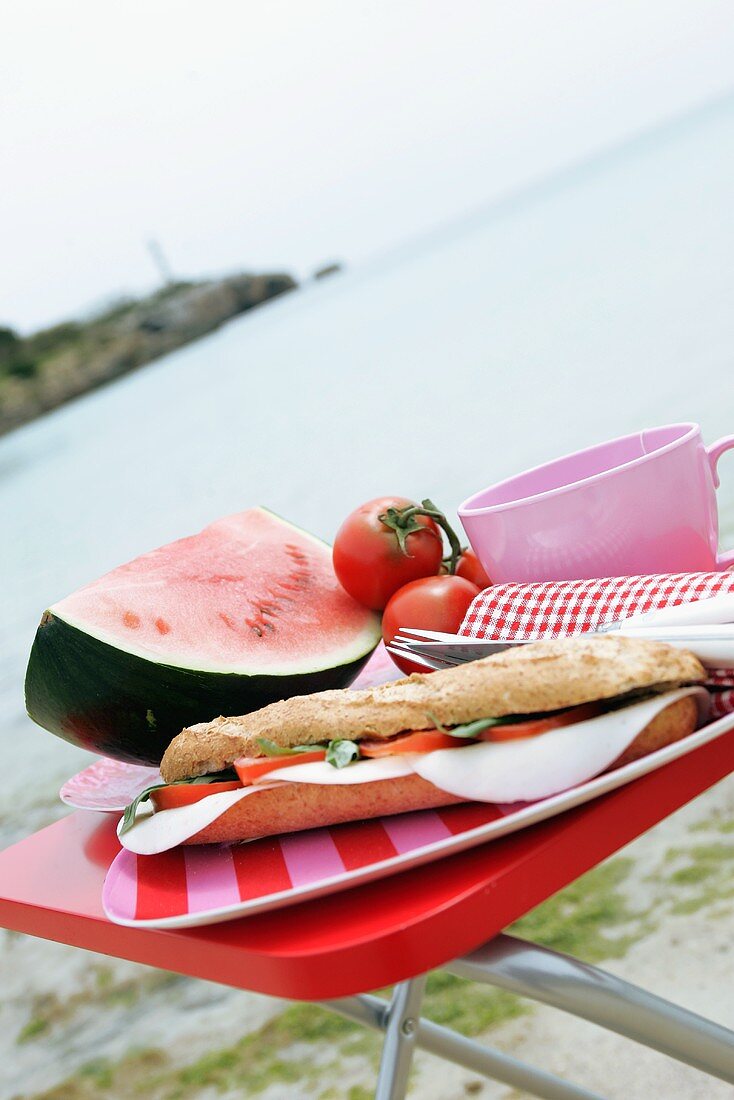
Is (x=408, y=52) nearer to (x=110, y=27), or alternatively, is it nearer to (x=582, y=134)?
(x=110, y=27)

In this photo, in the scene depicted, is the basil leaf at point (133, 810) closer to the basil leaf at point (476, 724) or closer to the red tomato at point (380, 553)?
the basil leaf at point (476, 724)

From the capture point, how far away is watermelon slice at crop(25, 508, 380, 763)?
0.90 meters

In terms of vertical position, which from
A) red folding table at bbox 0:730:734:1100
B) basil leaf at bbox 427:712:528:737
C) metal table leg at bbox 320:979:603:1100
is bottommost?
metal table leg at bbox 320:979:603:1100

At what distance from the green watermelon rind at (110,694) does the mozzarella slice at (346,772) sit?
0.31m

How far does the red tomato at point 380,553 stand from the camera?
40.4 inches

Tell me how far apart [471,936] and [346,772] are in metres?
0.12

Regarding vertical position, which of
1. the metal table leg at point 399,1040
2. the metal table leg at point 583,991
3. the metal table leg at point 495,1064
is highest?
the metal table leg at point 583,991

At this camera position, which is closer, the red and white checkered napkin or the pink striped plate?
the pink striped plate

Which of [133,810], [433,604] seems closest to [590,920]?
[433,604]

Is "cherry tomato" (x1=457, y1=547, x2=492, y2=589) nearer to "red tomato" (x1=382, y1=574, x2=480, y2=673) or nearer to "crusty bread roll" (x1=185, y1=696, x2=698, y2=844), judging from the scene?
"red tomato" (x1=382, y1=574, x2=480, y2=673)

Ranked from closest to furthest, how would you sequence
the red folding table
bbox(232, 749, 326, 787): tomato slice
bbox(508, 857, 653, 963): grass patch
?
1. the red folding table
2. bbox(232, 749, 326, 787): tomato slice
3. bbox(508, 857, 653, 963): grass patch

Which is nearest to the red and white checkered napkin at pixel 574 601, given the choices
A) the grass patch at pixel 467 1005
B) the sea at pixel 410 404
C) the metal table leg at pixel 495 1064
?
the metal table leg at pixel 495 1064

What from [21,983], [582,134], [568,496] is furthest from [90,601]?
[582,134]

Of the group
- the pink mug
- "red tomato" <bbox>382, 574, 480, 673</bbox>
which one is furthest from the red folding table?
"red tomato" <bbox>382, 574, 480, 673</bbox>
